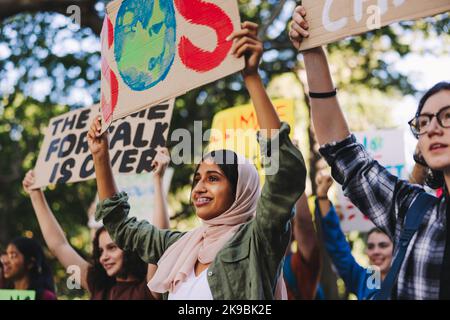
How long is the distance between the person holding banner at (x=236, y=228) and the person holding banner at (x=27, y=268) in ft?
6.03

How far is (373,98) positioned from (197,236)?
7.34 metres

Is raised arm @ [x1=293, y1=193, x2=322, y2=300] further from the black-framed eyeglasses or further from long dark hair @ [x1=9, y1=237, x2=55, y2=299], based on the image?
long dark hair @ [x1=9, y1=237, x2=55, y2=299]

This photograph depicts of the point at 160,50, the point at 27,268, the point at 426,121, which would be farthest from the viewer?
the point at 27,268

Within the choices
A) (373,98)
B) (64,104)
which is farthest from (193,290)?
(373,98)

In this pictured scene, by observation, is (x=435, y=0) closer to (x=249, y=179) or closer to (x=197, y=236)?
(x=249, y=179)

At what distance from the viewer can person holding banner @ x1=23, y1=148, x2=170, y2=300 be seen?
3.48 meters

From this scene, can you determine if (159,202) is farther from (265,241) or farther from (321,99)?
(321,99)

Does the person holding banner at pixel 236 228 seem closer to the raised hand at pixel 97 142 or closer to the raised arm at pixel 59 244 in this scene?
the raised hand at pixel 97 142

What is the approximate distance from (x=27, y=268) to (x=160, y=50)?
2306 millimetres

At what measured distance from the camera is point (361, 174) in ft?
7.01

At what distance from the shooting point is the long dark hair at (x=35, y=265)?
14.6 ft

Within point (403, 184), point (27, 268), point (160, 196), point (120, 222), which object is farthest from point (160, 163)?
point (403, 184)

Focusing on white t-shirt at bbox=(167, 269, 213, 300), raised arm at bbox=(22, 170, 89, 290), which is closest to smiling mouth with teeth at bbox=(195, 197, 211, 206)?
white t-shirt at bbox=(167, 269, 213, 300)

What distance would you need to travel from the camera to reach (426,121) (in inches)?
79.9
